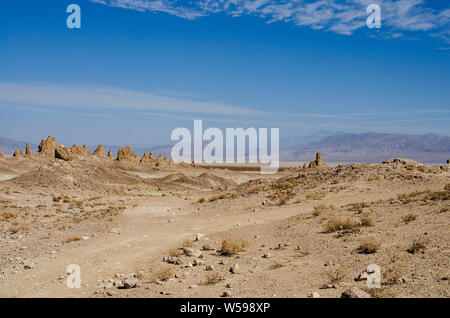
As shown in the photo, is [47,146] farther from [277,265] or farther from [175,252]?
[277,265]

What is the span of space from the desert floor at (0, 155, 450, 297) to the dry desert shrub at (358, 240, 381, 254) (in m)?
0.03

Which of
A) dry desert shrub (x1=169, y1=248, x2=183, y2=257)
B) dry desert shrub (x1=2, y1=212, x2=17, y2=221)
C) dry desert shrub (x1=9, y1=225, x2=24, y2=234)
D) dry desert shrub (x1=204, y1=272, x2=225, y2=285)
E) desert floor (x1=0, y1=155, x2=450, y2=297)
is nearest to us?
desert floor (x1=0, y1=155, x2=450, y2=297)

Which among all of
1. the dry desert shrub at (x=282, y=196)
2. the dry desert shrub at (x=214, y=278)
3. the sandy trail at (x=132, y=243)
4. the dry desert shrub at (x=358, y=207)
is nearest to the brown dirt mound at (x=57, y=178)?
the sandy trail at (x=132, y=243)

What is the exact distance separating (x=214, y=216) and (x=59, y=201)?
1442 centimetres

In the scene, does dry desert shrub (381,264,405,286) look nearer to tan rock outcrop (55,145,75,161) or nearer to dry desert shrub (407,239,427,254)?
dry desert shrub (407,239,427,254)

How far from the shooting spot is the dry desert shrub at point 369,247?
9211 millimetres

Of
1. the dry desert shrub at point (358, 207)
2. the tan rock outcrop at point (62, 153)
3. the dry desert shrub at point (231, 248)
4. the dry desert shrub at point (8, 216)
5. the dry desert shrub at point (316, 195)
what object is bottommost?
the dry desert shrub at point (8, 216)

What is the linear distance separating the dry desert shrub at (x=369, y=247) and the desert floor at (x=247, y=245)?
0.03m

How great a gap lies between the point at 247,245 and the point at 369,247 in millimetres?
3652

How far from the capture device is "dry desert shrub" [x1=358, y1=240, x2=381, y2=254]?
363 inches

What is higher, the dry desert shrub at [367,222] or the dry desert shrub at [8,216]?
the dry desert shrub at [367,222]

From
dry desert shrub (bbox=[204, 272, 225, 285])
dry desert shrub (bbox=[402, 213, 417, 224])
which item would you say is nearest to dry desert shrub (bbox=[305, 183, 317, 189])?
dry desert shrub (bbox=[402, 213, 417, 224])

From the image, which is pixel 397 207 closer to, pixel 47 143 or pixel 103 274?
pixel 103 274

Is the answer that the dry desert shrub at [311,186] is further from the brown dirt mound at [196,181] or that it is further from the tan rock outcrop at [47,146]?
the tan rock outcrop at [47,146]
